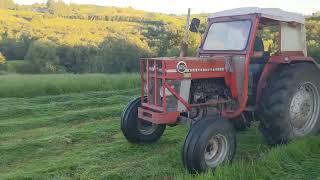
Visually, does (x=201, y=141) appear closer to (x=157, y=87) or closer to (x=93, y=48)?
(x=157, y=87)

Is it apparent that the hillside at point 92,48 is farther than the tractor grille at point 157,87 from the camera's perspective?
Yes

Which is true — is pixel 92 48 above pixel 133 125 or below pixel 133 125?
above

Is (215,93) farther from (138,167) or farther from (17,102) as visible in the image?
(17,102)

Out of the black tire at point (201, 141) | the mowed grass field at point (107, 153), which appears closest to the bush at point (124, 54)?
the mowed grass field at point (107, 153)

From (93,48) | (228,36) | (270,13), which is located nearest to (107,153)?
(228,36)

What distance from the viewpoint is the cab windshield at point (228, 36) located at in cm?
662

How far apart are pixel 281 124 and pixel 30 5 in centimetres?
11083

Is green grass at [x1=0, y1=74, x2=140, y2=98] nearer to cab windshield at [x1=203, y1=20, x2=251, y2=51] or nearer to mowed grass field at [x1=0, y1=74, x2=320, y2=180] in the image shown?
mowed grass field at [x1=0, y1=74, x2=320, y2=180]

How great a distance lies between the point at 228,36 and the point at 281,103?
52.8 inches

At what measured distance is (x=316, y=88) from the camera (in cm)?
702

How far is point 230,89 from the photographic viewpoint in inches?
259

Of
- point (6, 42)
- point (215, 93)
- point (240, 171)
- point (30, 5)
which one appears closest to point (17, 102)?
point (215, 93)

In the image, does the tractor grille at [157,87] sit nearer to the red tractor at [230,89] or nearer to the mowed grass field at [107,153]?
the red tractor at [230,89]

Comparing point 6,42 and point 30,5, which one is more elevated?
point 30,5
